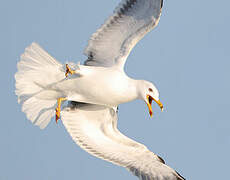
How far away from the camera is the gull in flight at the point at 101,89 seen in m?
8.77

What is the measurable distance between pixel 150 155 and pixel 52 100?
1.83 m

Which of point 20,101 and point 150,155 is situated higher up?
point 20,101

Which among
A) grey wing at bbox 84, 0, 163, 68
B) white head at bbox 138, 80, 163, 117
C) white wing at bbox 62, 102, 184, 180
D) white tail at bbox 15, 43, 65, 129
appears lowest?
white wing at bbox 62, 102, 184, 180

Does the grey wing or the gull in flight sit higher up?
the grey wing

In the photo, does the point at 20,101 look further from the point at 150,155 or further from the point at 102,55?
the point at 150,155

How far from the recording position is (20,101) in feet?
30.9

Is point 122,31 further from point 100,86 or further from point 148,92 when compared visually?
point 148,92

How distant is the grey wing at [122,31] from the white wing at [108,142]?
80 centimetres

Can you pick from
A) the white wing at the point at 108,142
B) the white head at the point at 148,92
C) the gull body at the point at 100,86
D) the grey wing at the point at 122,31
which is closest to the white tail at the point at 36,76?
the gull body at the point at 100,86

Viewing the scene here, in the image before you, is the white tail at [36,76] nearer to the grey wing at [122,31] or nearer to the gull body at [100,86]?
the gull body at [100,86]

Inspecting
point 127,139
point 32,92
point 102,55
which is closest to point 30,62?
point 32,92

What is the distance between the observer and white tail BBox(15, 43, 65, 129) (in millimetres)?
9172

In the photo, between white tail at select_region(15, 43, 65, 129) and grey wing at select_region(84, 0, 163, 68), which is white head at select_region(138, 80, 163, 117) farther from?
white tail at select_region(15, 43, 65, 129)

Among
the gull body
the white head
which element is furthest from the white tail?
the white head
